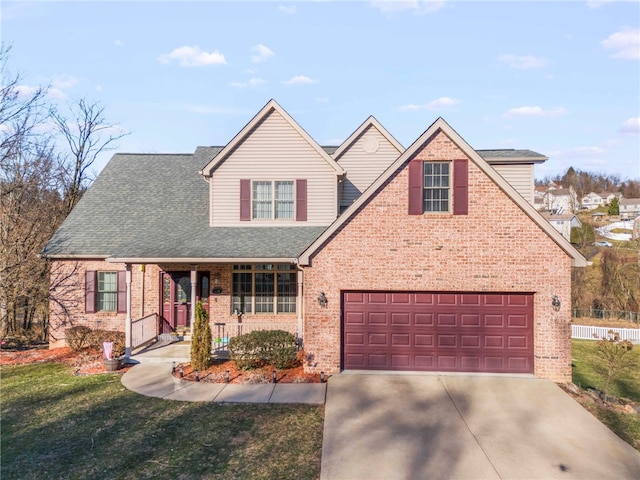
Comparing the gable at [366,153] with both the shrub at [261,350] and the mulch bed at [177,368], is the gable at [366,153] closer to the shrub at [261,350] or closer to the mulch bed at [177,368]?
the shrub at [261,350]

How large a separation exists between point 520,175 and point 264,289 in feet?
35.8

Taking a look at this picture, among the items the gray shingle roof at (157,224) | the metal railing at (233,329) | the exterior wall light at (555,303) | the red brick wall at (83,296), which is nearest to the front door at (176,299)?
the red brick wall at (83,296)

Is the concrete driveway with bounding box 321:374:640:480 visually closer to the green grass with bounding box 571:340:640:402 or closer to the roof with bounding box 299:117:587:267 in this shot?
the roof with bounding box 299:117:587:267

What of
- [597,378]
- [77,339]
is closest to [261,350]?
[77,339]

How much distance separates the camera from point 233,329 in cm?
1360

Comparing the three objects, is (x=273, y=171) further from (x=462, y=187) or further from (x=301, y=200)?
(x=462, y=187)

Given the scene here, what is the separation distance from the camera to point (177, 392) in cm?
940

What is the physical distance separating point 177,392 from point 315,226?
7.03 meters

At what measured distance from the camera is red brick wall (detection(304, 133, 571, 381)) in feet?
33.8

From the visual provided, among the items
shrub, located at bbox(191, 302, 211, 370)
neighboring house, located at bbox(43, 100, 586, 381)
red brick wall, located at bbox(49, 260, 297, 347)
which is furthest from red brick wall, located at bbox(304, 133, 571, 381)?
red brick wall, located at bbox(49, 260, 297, 347)

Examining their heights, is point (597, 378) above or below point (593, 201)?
below

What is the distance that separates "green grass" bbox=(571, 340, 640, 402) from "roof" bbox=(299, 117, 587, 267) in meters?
4.91

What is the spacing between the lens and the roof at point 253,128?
542 inches

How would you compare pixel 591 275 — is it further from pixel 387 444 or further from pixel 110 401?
pixel 110 401
